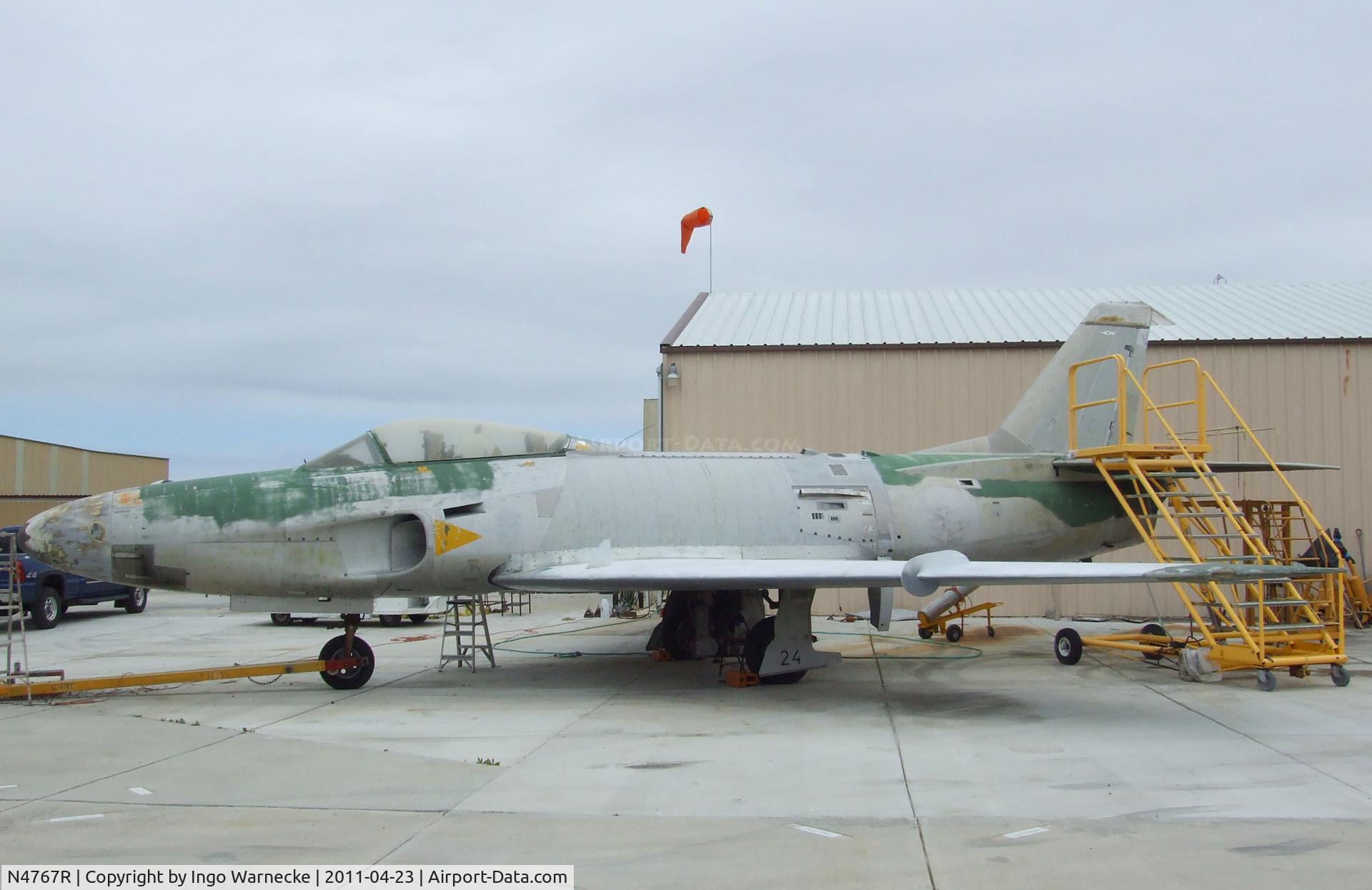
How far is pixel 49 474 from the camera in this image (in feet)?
110

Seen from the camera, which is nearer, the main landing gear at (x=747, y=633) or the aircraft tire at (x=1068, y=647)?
the main landing gear at (x=747, y=633)

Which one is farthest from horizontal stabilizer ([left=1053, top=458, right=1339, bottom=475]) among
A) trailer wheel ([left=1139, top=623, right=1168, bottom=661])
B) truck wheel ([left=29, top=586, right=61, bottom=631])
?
truck wheel ([left=29, top=586, right=61, bottom=631])

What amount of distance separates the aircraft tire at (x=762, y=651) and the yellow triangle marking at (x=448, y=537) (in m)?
3.14

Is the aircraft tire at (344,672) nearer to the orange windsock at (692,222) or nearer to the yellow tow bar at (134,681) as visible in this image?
the yellow tow bar at (134,681)

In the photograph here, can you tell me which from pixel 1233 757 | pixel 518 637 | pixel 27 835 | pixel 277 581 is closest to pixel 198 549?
pixel 277 581

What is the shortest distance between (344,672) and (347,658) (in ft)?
0.51

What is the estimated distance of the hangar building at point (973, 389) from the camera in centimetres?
1750

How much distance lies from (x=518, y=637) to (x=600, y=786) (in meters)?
10.1

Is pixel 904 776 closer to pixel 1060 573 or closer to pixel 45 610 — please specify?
pixel 1060 573

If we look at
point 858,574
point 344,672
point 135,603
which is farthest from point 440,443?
point 135,603

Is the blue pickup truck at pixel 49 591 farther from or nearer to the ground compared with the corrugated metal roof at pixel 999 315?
nearer to the ground

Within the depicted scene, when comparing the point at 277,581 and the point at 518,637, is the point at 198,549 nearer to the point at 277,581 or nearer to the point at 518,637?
the point at 277,581

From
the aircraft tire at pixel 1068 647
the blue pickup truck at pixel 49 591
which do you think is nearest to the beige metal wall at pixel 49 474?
the blue pickup truck at pixel 49 591

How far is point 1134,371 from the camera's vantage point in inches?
523
